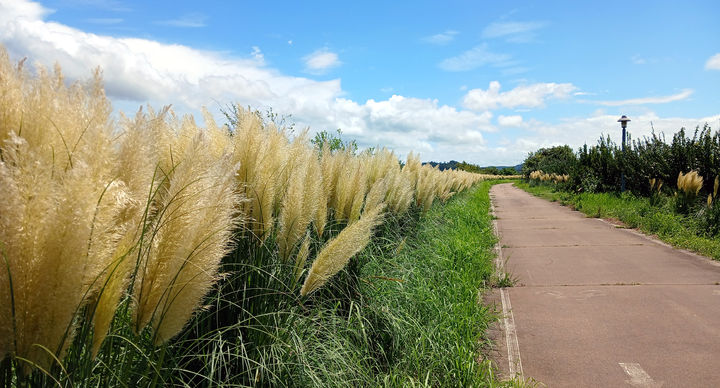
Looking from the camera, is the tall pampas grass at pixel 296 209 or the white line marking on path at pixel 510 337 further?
the white line marking on path at pixel 510 337

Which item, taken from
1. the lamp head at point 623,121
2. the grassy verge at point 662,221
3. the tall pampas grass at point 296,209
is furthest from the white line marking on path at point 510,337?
the lamp head at point 623,121

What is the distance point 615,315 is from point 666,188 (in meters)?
11.5

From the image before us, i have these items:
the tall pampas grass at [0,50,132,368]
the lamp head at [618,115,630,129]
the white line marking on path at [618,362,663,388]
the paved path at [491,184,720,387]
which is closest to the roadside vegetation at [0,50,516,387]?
the tall pampas grass at [0,50,132,368]

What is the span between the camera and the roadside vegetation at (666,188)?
31.0 feet

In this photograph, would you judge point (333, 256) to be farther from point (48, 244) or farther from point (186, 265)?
point (48, 244)

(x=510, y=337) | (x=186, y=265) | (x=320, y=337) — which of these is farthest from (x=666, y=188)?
(x=186, y=265)

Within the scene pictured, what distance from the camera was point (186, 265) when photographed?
1311mm

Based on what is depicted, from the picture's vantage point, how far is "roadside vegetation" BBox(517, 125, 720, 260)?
9461mm

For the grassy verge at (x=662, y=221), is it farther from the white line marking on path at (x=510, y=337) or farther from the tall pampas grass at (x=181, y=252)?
the tall pampas grass at (x=181, y=252)

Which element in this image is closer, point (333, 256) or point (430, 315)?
point (333, 256)

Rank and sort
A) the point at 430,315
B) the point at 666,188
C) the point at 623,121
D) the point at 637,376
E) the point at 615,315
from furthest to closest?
the point at 623,121 → the point at 666,188 → the point at 615,315 → the point at 430,315 → the point at 637,376

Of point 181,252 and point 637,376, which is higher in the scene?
point 181,252

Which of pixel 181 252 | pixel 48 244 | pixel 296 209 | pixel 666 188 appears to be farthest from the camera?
pixel 666 188

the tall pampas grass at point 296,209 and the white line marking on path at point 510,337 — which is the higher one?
the tall pampas grass at point 296,209
